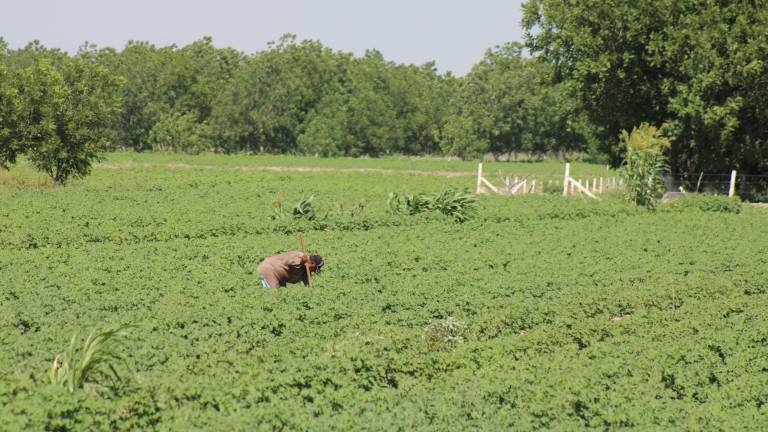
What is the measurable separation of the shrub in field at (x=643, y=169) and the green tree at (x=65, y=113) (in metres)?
20.3

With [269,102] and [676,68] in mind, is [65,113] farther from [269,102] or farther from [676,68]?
[269,102]

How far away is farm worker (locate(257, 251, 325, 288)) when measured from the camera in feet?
45.6

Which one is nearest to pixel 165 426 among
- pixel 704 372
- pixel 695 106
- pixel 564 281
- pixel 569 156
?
pixel 704 372

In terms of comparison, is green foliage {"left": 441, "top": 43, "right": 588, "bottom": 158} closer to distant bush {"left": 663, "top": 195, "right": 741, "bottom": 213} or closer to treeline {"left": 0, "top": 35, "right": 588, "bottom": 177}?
treeline {"left": 0, "top": 35, "right": 588, "bottom": 177}

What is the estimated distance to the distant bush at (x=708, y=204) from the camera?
27391 mm

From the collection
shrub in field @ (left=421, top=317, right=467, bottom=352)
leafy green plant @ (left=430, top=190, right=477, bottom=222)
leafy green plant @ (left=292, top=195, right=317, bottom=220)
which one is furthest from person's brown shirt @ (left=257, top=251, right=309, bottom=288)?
leafy green plant @ (left=430, top=190, right=477, bottom=222)

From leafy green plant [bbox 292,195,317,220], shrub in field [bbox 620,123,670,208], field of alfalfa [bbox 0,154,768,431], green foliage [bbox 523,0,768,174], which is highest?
green foliage [bbox 523,0,768,174]

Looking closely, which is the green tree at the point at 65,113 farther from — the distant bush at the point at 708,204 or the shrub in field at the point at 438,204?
the distant bush at the point at 708,204

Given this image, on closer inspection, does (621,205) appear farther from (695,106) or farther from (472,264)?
(472,264)

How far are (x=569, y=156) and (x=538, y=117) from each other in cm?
1126

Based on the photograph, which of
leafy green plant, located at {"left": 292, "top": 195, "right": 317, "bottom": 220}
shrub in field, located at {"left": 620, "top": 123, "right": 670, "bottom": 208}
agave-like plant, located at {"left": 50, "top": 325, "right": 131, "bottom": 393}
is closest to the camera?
agave-like plant, located at {"left": 50, "top": 325, "right": 131, "bottom": 393}

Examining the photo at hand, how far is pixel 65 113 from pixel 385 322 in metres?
25.8

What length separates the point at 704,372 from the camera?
9789mm

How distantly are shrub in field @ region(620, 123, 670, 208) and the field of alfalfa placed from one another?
509cm
